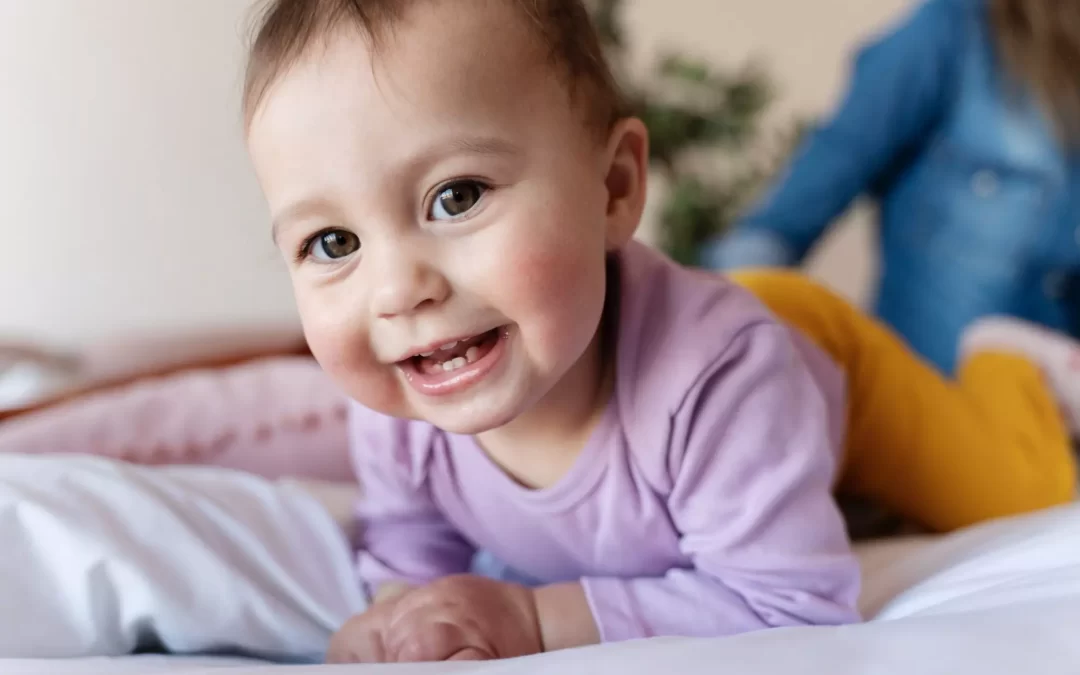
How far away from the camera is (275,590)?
2.29ft

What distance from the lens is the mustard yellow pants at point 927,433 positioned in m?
0.94

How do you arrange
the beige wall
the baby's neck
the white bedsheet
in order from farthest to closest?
the beige wall → the baby's neck → the white bedsheet

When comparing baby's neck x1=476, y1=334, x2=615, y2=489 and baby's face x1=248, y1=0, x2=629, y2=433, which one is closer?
baby's face x1=248, y1=0, x2=629, y2=433

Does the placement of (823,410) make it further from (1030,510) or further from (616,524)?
(1030,510)

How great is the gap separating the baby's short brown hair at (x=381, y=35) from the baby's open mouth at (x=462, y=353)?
161 millimetres

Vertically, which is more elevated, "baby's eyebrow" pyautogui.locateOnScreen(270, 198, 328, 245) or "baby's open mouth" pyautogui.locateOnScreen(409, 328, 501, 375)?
"baby's eyebrow" pyautogui.locateOnScreen(270, 198, 328, 245)

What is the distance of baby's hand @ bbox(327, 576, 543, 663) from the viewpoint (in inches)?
23.3

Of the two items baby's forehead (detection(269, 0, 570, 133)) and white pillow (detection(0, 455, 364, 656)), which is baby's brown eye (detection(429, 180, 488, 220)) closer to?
baby's forehead (detection(269, 0, 570, 133))

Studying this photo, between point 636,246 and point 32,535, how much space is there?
494mm

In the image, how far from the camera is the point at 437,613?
610 mm

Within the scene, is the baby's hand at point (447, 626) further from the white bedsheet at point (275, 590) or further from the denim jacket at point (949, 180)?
the denim jacket at point (949, 180)

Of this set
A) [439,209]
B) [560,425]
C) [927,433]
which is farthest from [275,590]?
[927,433]

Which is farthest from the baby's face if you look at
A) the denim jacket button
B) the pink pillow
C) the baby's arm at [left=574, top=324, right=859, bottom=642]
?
the denim jacket button

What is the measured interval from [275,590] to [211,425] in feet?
1.06
